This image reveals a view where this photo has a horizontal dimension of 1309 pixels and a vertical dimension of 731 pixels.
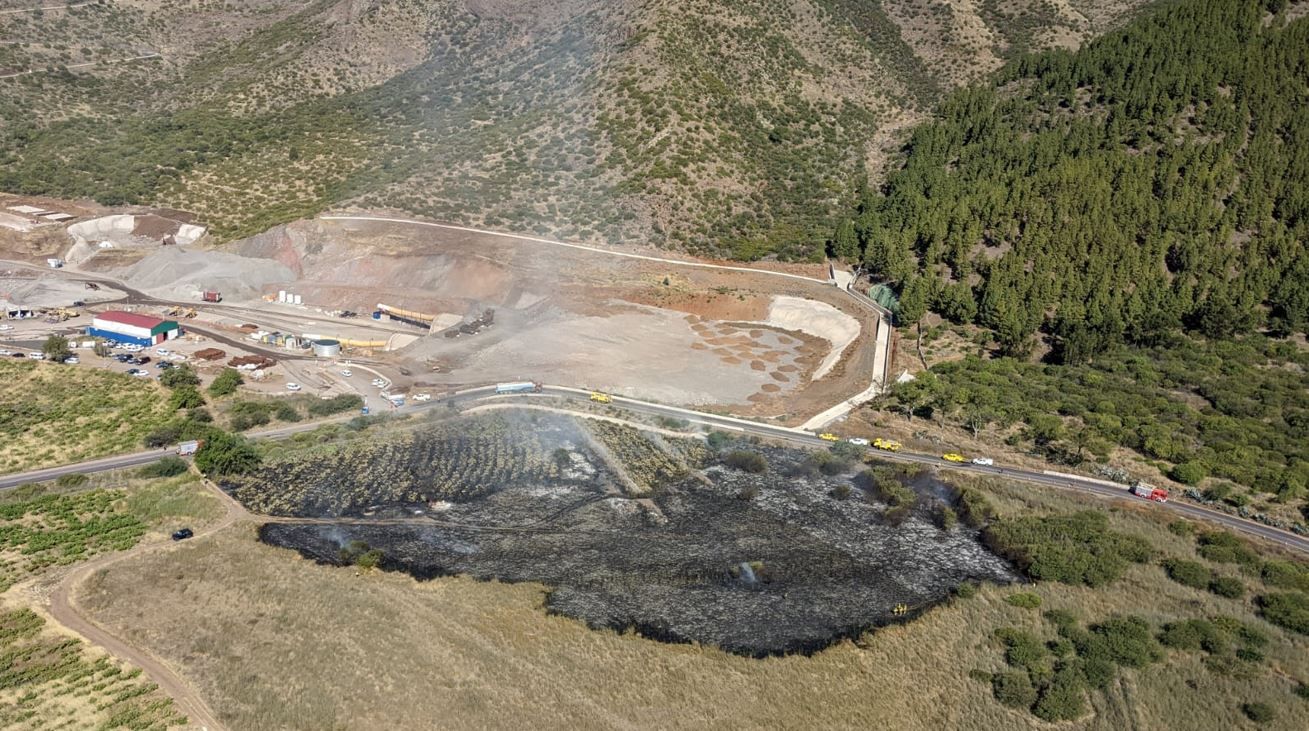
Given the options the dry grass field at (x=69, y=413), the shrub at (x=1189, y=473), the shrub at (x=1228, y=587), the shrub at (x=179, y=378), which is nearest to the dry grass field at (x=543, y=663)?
the shrub at (x=1228, y=587)

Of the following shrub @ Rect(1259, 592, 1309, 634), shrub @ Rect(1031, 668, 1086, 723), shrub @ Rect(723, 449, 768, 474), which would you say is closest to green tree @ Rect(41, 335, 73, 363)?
shrub @ Rect(723, 449, 768, 474)

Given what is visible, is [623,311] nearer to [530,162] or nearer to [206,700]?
[530,162]

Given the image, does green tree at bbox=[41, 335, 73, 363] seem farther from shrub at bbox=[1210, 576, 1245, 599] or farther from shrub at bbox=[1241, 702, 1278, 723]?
shrub at bbox=[1210, 576, 1245, 599]

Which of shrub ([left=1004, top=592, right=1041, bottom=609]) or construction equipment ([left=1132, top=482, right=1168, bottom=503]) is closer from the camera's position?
shrub ([left=1004, top=592, right=1041, bottom=609])

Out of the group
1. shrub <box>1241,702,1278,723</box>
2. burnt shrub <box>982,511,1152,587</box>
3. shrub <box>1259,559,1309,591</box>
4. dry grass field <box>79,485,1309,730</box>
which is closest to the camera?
shrub <box>1241,702,1278,723</box>

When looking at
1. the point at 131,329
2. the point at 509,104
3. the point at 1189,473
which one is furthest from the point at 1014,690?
the point at 509,104

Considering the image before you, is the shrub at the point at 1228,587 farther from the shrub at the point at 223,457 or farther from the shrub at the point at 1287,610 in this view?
the shrub at the point at 223,457
